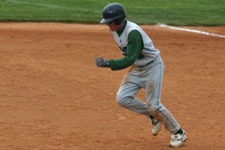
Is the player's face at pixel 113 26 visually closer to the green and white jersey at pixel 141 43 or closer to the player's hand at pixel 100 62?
the green and white jersey at pixel 141 43

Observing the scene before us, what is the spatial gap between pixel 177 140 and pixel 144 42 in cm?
148

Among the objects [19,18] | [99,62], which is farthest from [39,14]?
[99,62]

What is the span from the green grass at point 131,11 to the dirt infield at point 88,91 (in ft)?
3.72

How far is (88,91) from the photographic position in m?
10.5

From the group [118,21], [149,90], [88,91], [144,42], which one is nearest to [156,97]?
[149,90]

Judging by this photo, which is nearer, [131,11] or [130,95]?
[130,95]

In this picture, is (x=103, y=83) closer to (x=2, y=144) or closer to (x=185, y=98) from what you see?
(x=185, y=98)

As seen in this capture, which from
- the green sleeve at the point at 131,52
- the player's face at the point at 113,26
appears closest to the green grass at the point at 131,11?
the player's face at the point at 113,26

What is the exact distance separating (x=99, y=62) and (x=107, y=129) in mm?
1836

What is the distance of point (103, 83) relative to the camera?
11.1 m

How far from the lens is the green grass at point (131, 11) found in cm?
1723

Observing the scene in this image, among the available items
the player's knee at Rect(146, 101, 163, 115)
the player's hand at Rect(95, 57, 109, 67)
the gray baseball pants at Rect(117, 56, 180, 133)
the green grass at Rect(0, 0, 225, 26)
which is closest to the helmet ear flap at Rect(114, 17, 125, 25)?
the player's hand at Rect(95, 57, 109, 67)

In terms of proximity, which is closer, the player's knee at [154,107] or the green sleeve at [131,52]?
the green sleeve at [131,52]

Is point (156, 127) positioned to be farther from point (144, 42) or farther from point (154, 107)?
point (144, 42)
